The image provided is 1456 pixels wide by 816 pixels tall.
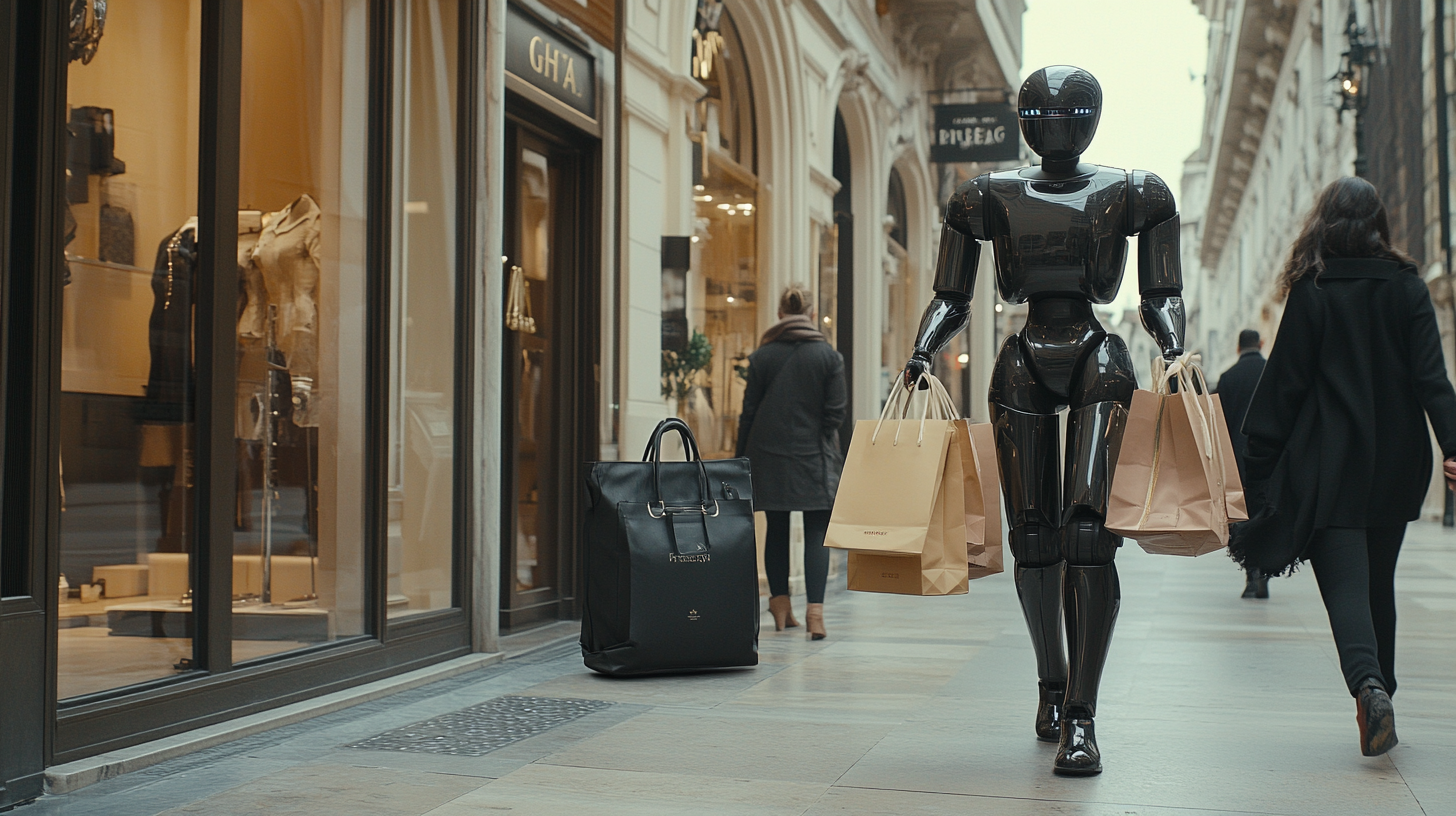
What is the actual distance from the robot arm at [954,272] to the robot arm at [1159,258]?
476 millimetres

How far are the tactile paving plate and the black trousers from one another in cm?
250

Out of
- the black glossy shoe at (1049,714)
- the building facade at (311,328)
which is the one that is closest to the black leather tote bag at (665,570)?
the building facade at (311,328)

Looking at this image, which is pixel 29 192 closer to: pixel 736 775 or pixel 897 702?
pixel 736 775

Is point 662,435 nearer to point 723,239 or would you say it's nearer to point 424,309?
point 424,309

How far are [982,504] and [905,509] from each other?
1.11 ft

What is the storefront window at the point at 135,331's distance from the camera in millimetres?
4453

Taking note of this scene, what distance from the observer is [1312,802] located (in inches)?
140

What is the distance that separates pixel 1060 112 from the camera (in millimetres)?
4168

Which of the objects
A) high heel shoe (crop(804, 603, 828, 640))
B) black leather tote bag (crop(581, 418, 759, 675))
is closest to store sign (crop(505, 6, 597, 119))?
black leather tote bag (crop(581, 418, 759, 675))

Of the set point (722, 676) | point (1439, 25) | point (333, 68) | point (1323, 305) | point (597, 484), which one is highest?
point (1439, 25)

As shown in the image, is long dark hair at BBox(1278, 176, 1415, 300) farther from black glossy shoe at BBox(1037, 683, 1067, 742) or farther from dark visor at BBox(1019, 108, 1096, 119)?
black glossy shoe at BBox(1037, 683, 1067, 742)

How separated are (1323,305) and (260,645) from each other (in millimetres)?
3772

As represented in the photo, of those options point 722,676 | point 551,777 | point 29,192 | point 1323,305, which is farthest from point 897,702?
point 29,192

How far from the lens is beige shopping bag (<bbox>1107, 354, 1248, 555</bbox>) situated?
3.71 meters
